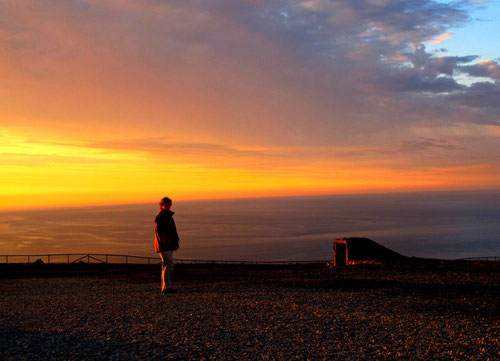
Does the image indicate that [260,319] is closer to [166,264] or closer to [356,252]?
[166,264]

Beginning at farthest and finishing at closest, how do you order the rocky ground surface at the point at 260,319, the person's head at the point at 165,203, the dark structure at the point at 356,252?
the dark structure at the point at 356,252, the person's head at the point at 165,203, the rocky ground surface at the point at 260,319

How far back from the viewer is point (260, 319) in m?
8.97

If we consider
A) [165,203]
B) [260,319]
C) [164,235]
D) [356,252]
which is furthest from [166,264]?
[356,252]

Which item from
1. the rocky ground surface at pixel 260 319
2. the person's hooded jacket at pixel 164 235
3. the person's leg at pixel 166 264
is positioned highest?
the person's hooded jacket at pixel 164 235

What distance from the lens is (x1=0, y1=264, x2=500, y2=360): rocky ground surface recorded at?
6.97 metres

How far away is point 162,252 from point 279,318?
415 centimetres

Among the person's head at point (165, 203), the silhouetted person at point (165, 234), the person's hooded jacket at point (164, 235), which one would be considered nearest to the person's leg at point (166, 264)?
the silhouetted person at point (165, 234)

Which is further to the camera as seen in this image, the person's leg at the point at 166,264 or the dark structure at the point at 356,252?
the dark structure at the point at 356,252

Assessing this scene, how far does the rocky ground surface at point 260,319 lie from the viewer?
22.9ft

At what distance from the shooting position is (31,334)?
8195mm

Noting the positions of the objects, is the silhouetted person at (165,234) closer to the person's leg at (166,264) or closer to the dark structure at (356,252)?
the person's leg at (166,264)

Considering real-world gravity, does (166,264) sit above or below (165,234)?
below

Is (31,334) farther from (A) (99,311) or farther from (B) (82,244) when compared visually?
(B) (82,244)

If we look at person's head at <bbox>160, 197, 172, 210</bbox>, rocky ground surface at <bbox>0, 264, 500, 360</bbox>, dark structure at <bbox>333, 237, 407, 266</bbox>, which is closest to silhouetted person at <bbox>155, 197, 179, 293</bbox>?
person's head at <bbox>160, 197, 172, 210</bbox>
